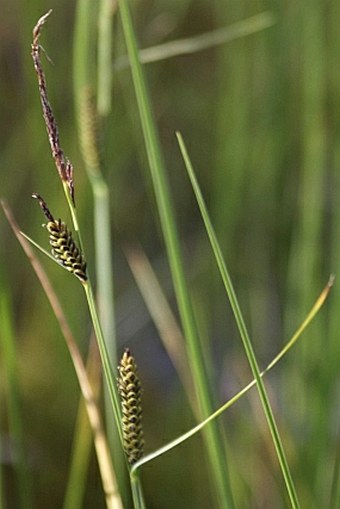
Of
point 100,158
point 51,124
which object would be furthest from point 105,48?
point 51,124

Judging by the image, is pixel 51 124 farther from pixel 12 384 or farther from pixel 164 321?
pixel 164 321

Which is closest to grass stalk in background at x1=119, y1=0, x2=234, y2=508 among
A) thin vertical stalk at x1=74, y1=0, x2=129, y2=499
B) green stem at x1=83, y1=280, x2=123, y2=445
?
green stem at x1=83, y1=280, x2=123, y2=445

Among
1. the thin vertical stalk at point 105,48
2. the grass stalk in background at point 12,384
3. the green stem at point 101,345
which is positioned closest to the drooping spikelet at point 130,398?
the green stem at point 101,345

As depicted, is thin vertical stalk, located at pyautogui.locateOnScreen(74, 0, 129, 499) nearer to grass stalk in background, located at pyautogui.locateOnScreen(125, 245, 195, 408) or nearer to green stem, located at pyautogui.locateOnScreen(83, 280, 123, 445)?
grass stalk in background, located at pyautogui.locateOnScreen(125, 245, 195, 408)

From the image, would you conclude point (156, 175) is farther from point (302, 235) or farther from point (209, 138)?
point (209, 138)

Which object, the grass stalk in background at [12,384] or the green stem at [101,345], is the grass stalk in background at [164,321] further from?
the green stem at [101,345]

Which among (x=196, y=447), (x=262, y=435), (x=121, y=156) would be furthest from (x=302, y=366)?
(x=121, y=156)
